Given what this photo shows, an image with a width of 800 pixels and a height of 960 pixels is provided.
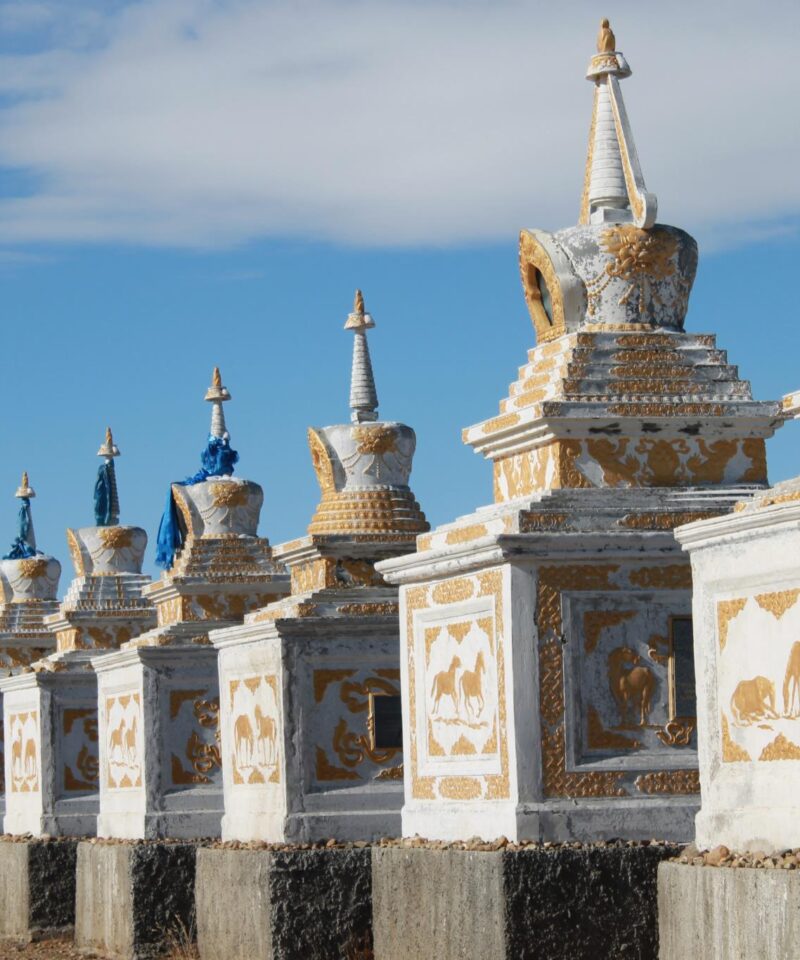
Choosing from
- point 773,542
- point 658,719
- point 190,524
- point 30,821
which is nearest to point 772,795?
point 773,542

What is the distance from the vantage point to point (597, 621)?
1266 centimetres

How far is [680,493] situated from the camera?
511 inches

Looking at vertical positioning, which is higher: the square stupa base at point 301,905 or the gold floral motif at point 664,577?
the gold floral motif at point 664,577

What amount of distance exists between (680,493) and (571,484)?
24.2 inches

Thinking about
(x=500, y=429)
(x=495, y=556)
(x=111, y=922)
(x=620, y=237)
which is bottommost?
(x=111, y=922)

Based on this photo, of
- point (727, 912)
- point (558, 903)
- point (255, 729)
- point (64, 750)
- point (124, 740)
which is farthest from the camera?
point (64, 750)

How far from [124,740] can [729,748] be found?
11370 millimetres

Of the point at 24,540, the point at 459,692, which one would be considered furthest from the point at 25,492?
the point at 459,692

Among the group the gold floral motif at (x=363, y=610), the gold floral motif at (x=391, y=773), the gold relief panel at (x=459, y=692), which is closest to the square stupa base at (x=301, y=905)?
the gold floral motif at (x=391, y=773)

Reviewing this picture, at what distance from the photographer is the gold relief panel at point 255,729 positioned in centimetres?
1683

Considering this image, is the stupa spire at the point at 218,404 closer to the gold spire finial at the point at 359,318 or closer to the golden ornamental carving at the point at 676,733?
the gold spire finial at the point at 359,318

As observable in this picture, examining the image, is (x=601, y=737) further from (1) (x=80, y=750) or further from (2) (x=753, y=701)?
(1) (x=80, y=750)

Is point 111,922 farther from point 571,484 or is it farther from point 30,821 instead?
point 571,484

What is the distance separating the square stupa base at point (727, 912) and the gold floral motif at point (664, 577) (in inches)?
97.0
